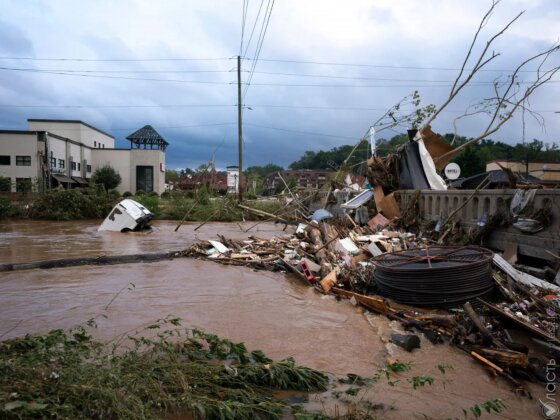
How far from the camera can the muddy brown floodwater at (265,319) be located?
4.43m

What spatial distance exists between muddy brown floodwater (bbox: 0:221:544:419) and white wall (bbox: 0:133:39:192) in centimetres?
3212

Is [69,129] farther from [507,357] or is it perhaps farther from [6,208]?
[507,357]

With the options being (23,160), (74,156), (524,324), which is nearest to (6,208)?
(23,160)

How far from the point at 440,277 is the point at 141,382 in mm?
5031

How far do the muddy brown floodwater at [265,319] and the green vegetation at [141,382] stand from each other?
1.93 feet

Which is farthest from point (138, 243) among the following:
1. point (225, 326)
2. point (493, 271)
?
point (493, 271)

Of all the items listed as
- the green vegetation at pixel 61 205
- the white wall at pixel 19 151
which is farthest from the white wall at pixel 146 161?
the green vegetation at pixel 61 205

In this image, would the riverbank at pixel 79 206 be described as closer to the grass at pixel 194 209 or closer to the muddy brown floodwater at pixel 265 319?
the grass at pixel 194 209

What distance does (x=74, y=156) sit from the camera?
47625mm

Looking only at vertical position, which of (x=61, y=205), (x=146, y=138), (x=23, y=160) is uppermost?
(x=146, y=138)

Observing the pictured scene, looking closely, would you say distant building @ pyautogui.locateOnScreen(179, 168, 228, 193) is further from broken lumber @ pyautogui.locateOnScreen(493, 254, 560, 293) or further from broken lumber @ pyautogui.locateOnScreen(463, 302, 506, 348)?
broken lumber @ pyautogui.locateOnScreen(463, 302, 506, 348)

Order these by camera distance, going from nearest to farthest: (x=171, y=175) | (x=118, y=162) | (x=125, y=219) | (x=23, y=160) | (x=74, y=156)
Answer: (x=125, y=219), (x=23, y=160), (x=74, y=156), (x=118, y=162), (x=171, y=175)

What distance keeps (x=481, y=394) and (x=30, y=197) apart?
1084 inches

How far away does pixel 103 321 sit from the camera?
6719 millimetres
